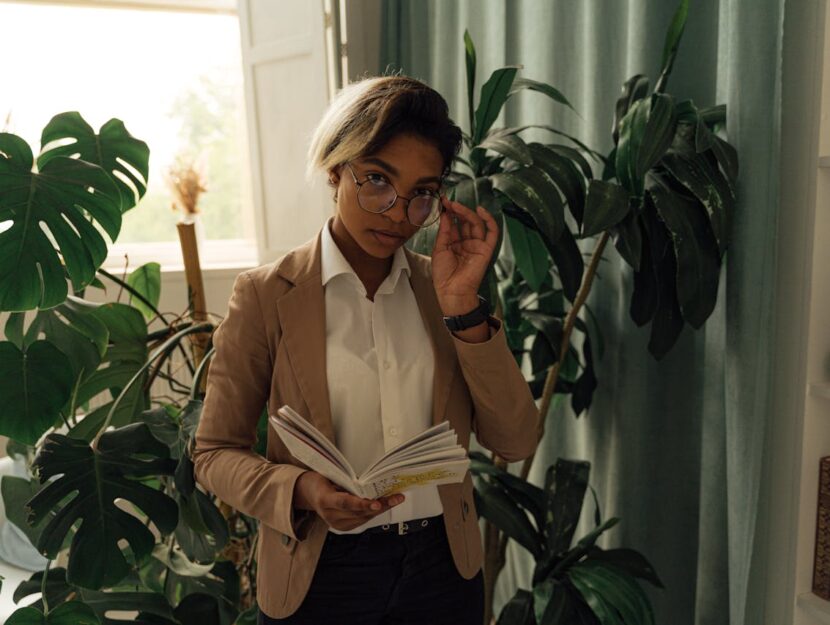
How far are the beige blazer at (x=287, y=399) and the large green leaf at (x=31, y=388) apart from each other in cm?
39

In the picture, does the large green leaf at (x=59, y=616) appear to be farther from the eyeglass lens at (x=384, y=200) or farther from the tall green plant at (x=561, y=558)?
the eyeglass lens at (x=384, y=200)

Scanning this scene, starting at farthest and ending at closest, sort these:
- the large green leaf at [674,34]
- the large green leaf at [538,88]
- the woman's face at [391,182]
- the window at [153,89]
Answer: the window at [153,89] → the large green leaf at [538,88] → the large green leaf at [674,34] → the woman's face at [391,182]

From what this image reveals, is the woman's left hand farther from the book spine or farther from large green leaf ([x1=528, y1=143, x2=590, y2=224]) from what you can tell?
the book spine

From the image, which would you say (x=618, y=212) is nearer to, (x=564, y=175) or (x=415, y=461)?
(x=564, y=175)

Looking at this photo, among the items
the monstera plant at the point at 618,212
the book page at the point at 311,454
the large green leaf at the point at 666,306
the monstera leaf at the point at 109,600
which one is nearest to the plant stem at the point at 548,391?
the monstera plant at the point at 618,212

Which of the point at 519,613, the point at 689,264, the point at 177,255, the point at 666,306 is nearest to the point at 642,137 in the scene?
the point at 689,264

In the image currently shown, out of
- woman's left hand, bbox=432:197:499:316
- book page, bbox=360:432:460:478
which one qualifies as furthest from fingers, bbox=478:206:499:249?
book page, bbox=360:432:460:478

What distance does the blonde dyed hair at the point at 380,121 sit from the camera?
1.07 metres

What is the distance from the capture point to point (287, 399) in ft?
3.68

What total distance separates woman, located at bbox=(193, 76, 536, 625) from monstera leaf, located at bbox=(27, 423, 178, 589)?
0.32 meters

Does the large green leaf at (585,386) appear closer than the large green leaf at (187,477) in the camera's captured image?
No

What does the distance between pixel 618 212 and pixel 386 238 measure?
46 cm

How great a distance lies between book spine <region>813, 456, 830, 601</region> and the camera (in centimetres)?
139

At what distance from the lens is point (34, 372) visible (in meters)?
1.37
